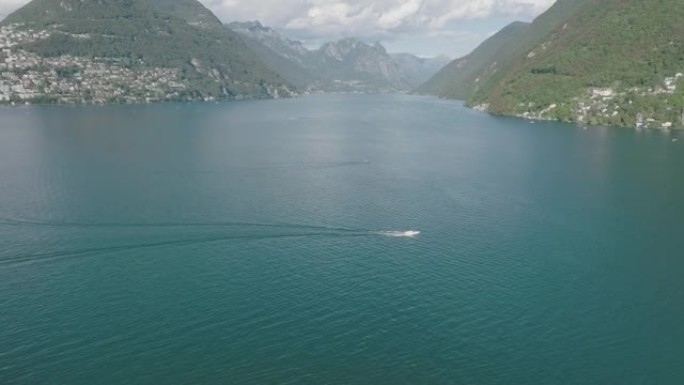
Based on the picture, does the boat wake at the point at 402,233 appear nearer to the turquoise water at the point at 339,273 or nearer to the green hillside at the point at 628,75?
the turquoise water at the point at 339,273

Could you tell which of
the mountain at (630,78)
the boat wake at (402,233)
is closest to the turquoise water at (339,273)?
the boat wake at (402,233)

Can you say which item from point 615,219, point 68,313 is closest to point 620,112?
point 615,219

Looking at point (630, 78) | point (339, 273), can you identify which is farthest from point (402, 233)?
point (630, 78)

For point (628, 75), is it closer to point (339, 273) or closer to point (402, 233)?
point (402, 233)

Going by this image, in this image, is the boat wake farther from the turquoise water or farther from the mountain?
the mountain

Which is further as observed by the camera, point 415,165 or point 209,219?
point 415,165

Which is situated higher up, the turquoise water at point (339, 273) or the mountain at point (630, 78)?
the mountain at point (630, 78)

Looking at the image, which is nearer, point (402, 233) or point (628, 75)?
point (402, 233)

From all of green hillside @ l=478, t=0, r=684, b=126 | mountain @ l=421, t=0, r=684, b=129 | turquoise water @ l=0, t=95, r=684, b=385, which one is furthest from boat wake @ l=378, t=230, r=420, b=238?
green hillside @ l=478, t=0, r=684, b=126

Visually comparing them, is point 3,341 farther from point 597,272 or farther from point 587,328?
point 597,272
